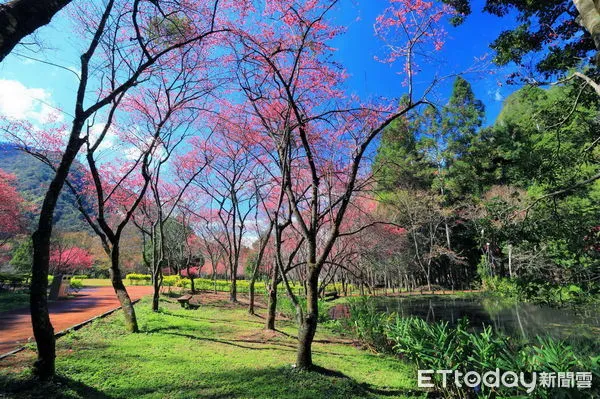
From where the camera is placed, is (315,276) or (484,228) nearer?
(484,228)

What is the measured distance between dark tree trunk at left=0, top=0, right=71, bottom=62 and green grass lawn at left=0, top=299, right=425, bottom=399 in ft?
12.6

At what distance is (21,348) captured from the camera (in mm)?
5582

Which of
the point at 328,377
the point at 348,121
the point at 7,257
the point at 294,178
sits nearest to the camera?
the point at 328,377

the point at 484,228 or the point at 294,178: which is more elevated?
the point at 294,178

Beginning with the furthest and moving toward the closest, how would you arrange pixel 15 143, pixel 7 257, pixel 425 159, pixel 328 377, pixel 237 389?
1. pixel 425 159
2. pixel 7 257
3. pixel 15 143
4. pixel 328 377
5. pixel 237 389

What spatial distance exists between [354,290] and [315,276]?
27.1 metres

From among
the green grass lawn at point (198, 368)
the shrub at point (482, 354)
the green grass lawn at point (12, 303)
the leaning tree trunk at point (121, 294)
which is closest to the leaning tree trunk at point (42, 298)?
the green grass lawn at point (198, 368)

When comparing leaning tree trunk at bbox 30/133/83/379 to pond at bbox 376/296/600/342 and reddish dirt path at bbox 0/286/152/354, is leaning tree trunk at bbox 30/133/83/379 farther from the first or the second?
pond at bbox 376/296/600/342

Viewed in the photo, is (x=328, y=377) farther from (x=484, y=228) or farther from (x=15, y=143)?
(x=15, y=143)

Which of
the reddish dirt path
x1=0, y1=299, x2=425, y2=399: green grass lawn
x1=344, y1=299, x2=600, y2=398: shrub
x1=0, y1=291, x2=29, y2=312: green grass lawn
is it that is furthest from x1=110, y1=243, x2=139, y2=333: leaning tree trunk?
x1=0, y1=291, x2=29, y2=312: green grass lawn

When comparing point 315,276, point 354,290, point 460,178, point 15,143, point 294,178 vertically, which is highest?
point 460,178

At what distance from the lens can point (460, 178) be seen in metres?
27.7

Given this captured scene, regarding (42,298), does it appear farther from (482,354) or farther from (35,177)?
(35,177)

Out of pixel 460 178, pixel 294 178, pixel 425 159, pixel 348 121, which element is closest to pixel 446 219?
pixel 460 178
